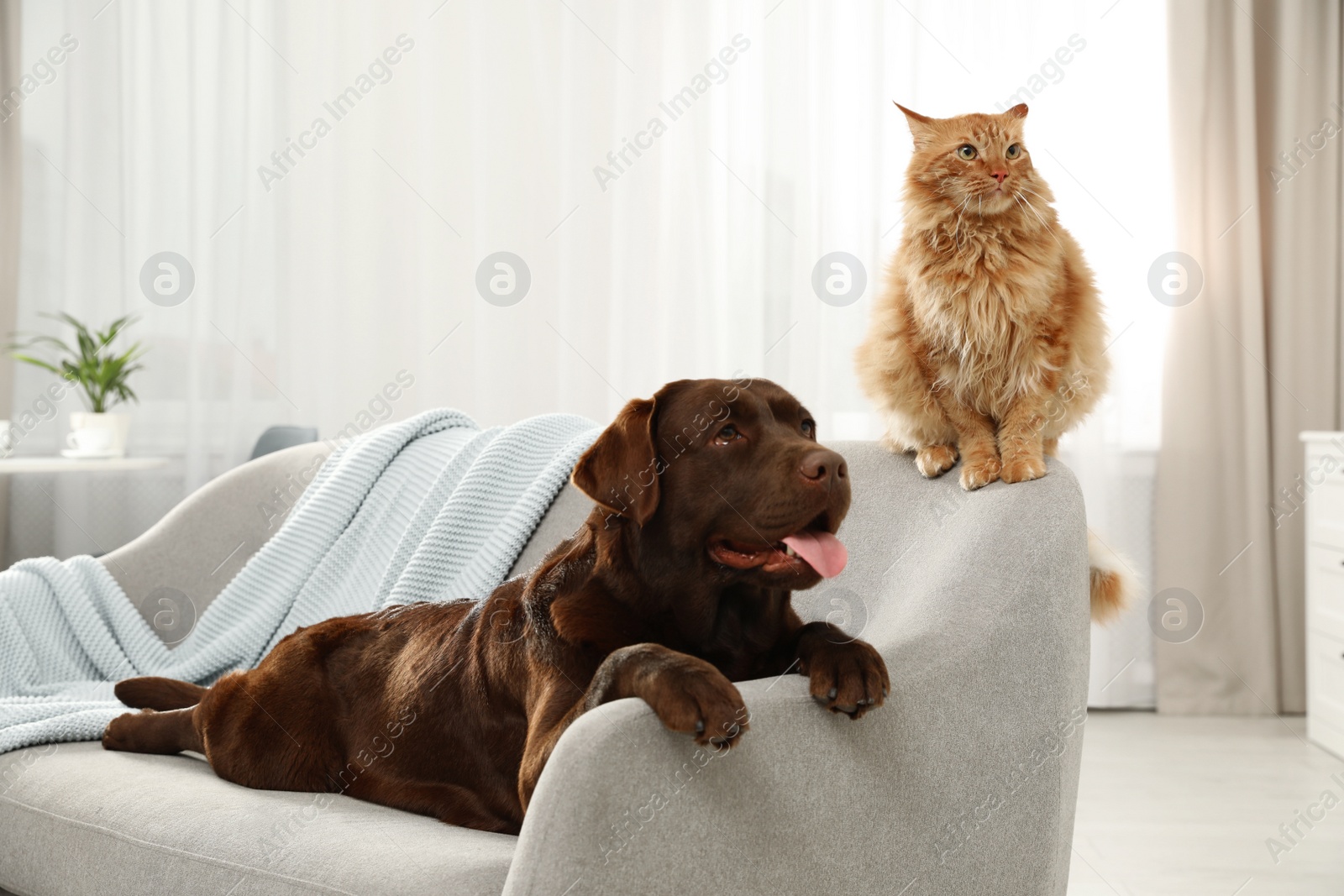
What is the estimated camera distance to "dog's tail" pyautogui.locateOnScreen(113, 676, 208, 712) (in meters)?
1.81

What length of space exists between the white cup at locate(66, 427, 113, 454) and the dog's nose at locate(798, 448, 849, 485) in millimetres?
3129

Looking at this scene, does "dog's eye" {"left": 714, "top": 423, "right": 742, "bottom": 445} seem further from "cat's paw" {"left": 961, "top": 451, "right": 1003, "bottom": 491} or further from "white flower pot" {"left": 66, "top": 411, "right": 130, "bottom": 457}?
"white flower pot" {"left": 66, "top": 411, "right": 130, "bottom": 457}

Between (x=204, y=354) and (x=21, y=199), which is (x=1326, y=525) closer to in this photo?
(x=204, y=354)

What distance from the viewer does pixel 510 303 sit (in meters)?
3.91

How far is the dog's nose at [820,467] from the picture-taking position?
111cm

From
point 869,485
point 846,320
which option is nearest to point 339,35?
point 846,320

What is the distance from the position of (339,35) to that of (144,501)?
6.12 feet

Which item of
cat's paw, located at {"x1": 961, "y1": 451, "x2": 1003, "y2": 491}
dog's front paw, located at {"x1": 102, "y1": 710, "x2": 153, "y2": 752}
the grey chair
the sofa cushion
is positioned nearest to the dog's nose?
cat's paw, located at {"x1": 961, "y1": 451, "x2": 1003, "y2": 491}

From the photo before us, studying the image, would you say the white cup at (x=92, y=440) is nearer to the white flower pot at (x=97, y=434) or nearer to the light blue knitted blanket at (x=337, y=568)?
the white flower pot at (x=97, y=434)

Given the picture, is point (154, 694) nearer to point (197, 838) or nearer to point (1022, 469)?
point (197, 838)

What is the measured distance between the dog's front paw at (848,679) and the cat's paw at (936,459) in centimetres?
45

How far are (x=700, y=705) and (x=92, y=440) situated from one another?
3.21 metres

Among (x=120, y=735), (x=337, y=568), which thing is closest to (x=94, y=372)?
(x=337, y=568)

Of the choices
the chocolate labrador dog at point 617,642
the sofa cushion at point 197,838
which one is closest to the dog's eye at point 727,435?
the chocolate labrador dog at point 617,642
